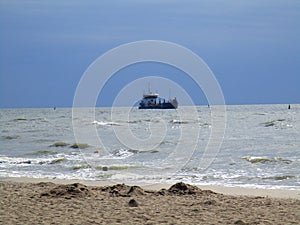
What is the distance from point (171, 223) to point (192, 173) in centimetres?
907

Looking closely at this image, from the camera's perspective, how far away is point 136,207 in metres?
9.77

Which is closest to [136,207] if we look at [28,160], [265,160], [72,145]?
[265,160]

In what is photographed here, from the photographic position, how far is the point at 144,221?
27.9 feet

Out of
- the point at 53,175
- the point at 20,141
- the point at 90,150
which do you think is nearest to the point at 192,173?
the point at 53,175

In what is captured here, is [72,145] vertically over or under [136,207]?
over

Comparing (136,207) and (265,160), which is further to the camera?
(265,160)

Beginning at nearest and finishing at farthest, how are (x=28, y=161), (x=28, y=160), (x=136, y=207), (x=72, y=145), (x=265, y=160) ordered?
(x=136, y=207) < (x=265, y=160) < (x=28, y=161) < (x=28, y=160) < (x=72, y=145)

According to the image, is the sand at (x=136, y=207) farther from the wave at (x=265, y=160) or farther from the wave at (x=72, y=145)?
the wave at (x=72, y=145)

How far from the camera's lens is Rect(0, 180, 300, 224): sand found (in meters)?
8.55

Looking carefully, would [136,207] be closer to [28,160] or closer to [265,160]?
[265,160]

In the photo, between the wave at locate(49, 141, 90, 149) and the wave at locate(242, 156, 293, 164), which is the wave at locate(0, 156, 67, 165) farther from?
the wave at locate(242, 156, 293, 164)

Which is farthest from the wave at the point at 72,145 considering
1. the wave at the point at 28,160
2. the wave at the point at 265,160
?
the wave at the point at 265,160

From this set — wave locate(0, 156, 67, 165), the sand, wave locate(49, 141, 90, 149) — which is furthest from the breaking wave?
the sand

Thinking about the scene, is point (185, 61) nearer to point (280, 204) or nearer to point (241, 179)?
point (280, 204)
